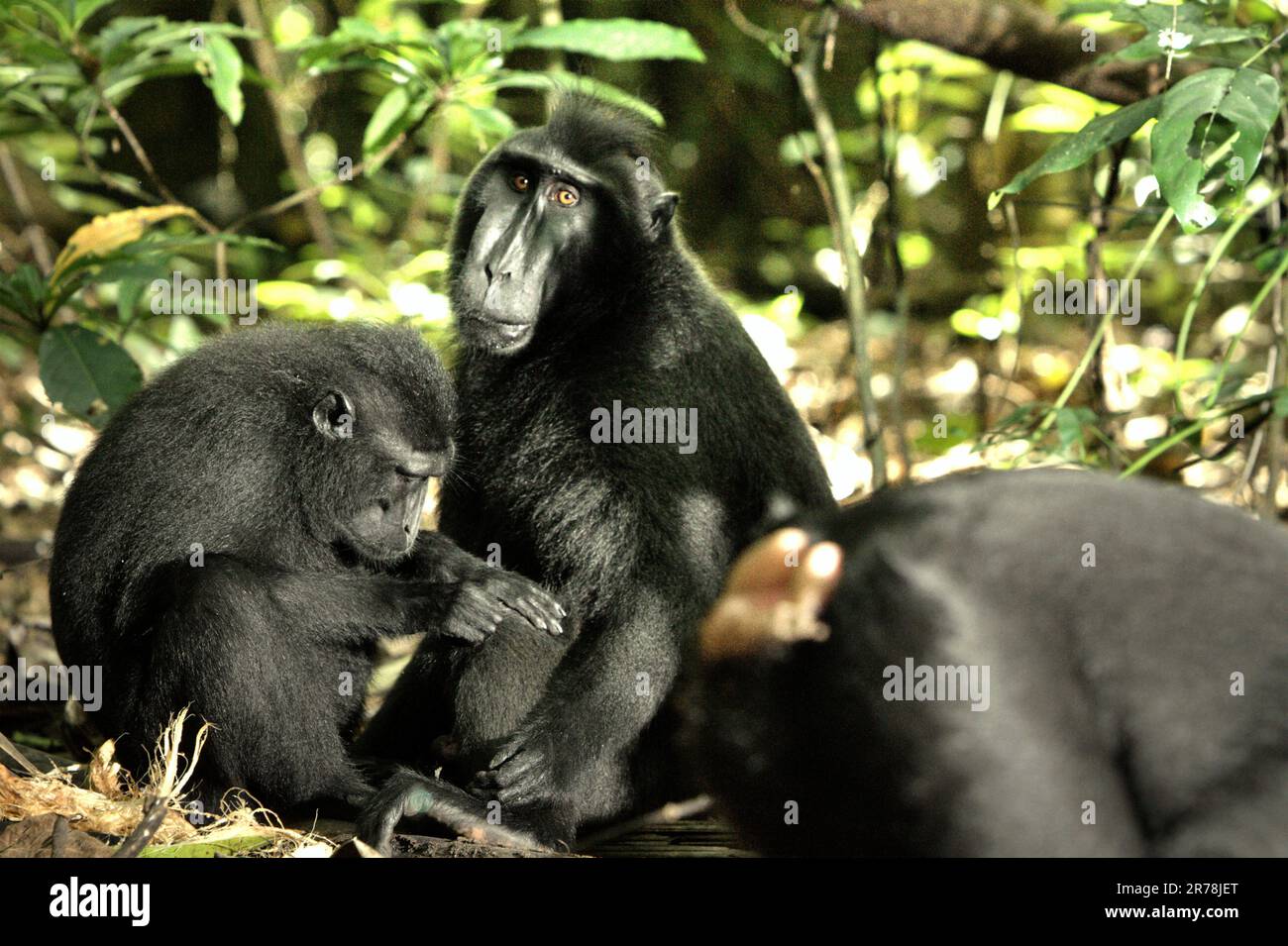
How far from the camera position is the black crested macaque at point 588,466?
4730mm

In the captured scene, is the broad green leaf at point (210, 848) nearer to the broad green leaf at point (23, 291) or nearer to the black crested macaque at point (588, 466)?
the black crested macaque at point (588, 466)

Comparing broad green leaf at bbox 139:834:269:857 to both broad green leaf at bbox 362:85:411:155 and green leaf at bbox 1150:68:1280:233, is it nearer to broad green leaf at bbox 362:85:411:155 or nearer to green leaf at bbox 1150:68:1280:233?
green leaf at bbox 1150:68:1280:233

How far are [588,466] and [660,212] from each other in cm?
115

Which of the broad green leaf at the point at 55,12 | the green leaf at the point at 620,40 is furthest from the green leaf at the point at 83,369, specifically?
the green leaf at the point at 620,40

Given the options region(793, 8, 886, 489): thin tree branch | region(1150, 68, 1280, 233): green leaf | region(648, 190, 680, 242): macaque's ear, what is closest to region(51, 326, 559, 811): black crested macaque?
region(648, 190, 680, 242): macaque's ear

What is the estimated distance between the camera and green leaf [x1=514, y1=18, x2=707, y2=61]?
247 inches

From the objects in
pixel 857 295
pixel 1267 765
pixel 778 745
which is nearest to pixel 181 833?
pixel 778 745

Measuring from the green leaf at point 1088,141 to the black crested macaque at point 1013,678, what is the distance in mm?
2444

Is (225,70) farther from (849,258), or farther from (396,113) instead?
(849,258)

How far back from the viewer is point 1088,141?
16.8ft

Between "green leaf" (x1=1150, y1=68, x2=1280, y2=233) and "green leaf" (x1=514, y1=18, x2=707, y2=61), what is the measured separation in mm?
2350

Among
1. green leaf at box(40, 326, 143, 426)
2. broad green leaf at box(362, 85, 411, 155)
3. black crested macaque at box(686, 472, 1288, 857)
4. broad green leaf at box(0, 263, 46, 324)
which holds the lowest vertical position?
black crested macaque at box(686, 472, 1288, 857)

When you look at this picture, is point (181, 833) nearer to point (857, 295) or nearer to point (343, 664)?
point (343, 664)

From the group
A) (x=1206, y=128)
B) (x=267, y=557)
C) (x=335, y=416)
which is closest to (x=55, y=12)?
(x=335, y=416)
